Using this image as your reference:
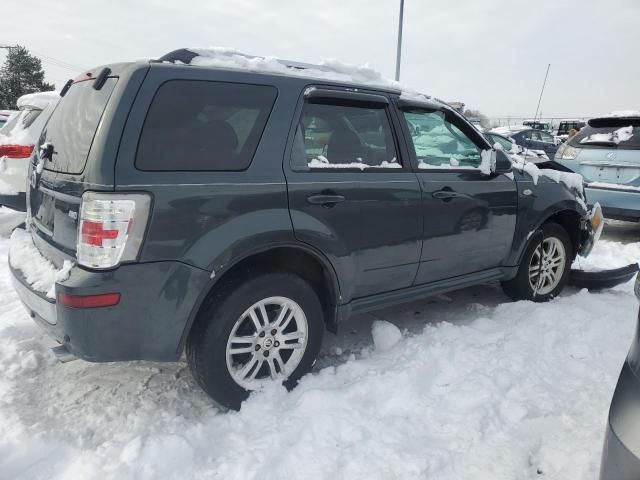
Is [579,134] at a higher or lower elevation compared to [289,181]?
higher

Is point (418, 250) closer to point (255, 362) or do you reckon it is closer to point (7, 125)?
point (255, 362)

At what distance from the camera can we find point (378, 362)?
10.5ft

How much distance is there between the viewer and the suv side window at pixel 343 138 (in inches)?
110

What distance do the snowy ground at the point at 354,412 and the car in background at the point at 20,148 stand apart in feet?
8.09

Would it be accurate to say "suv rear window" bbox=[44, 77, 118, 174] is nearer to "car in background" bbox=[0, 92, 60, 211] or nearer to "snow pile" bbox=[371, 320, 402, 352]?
"snow pile" bbox=[371, 320, 402, 352]

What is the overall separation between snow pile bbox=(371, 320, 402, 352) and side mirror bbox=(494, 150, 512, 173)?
1.46 meters

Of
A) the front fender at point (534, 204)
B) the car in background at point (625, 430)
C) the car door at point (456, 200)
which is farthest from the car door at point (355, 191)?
the car in background at point (625, 430)

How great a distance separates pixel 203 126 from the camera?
2443 millimetres

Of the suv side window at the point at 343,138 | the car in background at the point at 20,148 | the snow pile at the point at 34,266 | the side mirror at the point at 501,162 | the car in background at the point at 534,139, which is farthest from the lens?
the car in background at the point at 534,139

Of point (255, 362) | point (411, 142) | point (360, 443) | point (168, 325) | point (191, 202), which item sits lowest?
point (360, 443)

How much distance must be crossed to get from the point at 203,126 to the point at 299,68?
88cm

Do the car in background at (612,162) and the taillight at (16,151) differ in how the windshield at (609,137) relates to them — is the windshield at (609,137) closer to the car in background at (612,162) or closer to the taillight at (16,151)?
the car in background at (612,162)

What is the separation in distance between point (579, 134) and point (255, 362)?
6.64 meters

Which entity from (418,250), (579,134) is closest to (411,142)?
(418,250)
